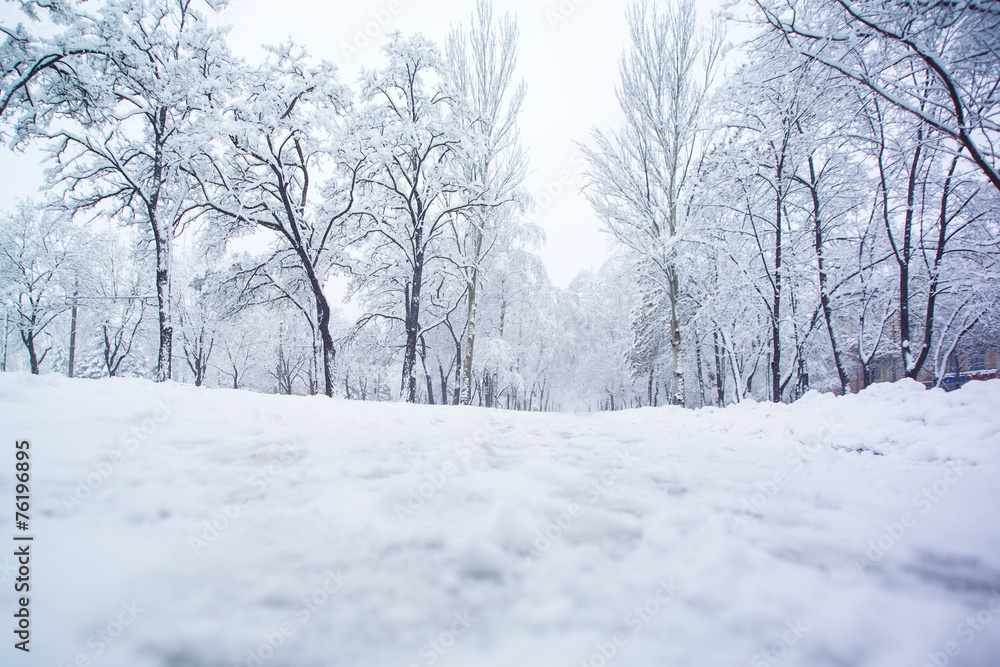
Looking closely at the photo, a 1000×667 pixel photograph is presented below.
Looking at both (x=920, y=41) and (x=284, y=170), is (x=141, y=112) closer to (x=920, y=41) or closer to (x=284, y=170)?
(x=284, y=170)

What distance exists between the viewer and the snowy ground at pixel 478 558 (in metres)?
0.91

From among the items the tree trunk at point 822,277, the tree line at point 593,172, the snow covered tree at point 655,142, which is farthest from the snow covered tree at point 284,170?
the tree trunk at point 822,277

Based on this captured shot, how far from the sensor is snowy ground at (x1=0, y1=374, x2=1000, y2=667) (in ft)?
2.98

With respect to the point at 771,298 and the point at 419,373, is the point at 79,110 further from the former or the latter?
the point at 771,298

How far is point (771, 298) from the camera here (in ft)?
31.4

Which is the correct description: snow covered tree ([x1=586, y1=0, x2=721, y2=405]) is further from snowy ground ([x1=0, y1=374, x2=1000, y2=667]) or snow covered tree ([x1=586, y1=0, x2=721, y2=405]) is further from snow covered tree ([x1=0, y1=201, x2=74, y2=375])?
snow covered tree ([x1=0, y1=201, x2=74, y2=375])

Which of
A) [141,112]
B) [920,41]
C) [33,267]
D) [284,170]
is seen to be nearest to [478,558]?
[920,41]

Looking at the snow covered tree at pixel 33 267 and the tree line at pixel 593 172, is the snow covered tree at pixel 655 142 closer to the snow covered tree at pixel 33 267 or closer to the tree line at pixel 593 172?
the tree line at pixel 593 172

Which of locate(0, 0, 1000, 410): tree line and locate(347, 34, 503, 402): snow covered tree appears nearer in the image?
locate(0, 0, 1000, 410): tree line

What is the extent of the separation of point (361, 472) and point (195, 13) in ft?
41.5

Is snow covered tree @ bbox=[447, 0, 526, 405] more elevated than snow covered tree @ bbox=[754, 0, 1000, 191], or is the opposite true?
snow covered tree @ bbox=[447, 0, 526, 405]

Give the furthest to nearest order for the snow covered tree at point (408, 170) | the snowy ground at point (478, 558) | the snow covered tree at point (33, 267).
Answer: the snow covered tree at point (33, 267)
the snow covered tree at point (408, 170)
the snowy ground at point (478, 558)

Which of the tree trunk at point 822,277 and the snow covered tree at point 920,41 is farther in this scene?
the tree trunk at point 822,277

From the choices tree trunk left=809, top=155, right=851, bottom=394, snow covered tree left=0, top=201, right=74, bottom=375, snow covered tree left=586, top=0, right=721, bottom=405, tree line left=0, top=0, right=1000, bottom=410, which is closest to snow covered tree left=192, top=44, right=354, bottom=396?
tree line left=0, top=0, right=1000, bottom=410
